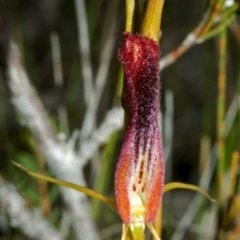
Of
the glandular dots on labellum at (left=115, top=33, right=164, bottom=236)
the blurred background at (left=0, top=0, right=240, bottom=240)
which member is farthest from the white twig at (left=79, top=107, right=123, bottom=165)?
the glandular dots on labellum at (left=115, top=33, right=164, bottom=236)

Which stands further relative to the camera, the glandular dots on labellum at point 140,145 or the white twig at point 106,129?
the white twig at point 106,129

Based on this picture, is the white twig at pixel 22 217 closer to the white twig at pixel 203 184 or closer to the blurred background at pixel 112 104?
the blurred background at pixel 112 104

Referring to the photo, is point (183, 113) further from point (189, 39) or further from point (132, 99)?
point (132, 99)

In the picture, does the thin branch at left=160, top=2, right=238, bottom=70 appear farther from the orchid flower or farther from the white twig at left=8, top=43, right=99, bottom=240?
the orchid flower

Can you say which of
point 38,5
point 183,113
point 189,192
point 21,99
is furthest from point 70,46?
point 21,99

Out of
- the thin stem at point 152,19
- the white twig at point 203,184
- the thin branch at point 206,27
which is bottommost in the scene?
the white twig at point 203,184

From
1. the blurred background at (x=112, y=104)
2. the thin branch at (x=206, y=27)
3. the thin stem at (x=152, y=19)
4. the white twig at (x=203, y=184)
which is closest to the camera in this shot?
the thin stem at (x=152, y=19)

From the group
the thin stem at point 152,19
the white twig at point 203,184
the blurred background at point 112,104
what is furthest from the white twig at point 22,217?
the thin stem at point 152,19
